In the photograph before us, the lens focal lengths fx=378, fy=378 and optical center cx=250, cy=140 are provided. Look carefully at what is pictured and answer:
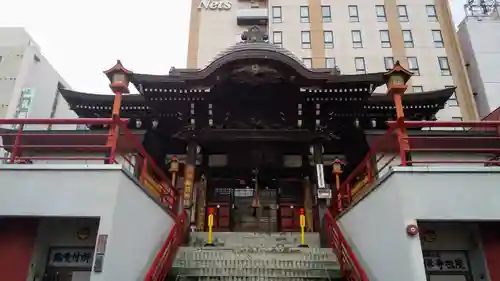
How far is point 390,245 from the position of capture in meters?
5.86

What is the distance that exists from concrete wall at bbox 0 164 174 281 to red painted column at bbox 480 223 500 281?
231 inches

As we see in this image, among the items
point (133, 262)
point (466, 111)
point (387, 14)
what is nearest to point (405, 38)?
point (387, 14)

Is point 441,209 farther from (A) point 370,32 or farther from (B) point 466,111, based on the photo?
(A) point 370,32

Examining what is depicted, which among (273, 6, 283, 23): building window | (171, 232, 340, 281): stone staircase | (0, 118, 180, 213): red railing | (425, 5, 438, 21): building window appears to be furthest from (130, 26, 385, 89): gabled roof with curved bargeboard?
(425, 5, 438, 21): building window

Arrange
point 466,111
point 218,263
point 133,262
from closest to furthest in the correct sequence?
point 133,262 < point 218,263 < point 466,111

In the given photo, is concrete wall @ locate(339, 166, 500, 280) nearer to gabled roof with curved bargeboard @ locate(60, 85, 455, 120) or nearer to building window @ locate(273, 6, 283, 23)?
gabled roof with curved bargeboard @ locate(60, 85, 455, 120)

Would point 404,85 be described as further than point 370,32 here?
No

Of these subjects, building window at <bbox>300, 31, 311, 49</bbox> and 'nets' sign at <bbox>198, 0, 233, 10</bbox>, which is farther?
'nets' sign at <bbox>198, 0, 233, 10</bbox>

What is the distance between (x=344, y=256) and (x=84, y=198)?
489 centimetres

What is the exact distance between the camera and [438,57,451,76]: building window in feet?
99.6

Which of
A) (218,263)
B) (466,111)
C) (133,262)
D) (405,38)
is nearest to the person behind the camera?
(133,262)

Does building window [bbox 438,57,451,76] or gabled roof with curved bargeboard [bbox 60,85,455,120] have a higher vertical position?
building window [bbox 438,57,451,76]

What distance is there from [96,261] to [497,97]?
32.2 metres

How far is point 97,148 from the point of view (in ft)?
22.8
